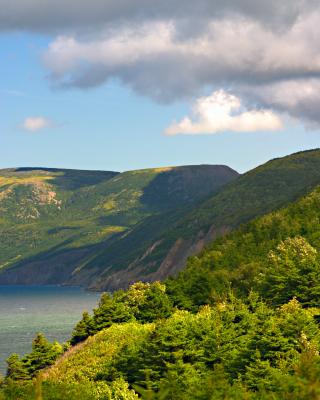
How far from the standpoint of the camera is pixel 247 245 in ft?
559

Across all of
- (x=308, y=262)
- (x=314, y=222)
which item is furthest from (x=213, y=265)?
(x=308, y=262)

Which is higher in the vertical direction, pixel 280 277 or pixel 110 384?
pixel 280 277

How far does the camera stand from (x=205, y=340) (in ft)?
282

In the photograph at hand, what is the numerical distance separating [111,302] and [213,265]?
124 feet

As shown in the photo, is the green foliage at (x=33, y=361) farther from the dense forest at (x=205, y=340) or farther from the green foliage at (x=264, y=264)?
the green foliage at (x=264, y=264)

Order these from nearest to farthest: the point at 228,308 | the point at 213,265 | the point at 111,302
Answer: the point at 228,308, the point at 111,302, the point at 213,265

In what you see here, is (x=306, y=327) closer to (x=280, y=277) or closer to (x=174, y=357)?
(x=174, y=357)

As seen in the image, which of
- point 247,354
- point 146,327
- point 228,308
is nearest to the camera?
point 247,354

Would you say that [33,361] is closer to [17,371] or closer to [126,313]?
[17,371]

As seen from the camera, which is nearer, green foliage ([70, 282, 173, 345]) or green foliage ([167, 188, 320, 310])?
green foliage ([167, 188, 320, 310])

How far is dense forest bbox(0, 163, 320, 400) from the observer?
6762 centimetres

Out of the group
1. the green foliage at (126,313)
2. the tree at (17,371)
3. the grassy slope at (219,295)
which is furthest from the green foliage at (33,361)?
the green foliage at (126,313)

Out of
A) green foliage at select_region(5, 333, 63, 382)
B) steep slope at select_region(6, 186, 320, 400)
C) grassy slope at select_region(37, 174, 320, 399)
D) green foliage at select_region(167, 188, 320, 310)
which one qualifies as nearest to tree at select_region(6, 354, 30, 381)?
green foliage at select_region(5, 333, 63, 382)

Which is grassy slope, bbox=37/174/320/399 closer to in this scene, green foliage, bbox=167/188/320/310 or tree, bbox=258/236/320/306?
green foliage, bbox=167/188/320/310
